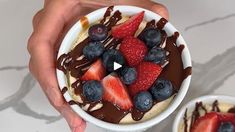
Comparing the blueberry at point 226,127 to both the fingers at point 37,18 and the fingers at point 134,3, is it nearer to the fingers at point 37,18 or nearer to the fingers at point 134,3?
the fingers at point 134,3

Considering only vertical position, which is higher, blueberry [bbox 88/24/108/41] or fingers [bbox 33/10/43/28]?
blueberry [bbox 88/24/108/41]

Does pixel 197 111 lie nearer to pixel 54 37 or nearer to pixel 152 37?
pixel 152 37

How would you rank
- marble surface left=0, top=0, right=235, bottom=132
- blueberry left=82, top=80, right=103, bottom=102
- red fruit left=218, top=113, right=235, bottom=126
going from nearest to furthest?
blueberry left=82, top=80, right=103, bottom=102 → red fruit left=218, top=113, right=235, bottom=126 → marble surface left=0, top=0, right=235, bottom=132

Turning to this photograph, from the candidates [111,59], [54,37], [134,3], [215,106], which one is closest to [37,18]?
[54,37]

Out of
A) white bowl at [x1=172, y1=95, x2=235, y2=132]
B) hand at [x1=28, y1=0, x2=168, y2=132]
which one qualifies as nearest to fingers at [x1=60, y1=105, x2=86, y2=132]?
hand at [x1=28, y1=0, x2=168, y2=132]

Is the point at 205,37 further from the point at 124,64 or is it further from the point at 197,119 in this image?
the point at 124,64

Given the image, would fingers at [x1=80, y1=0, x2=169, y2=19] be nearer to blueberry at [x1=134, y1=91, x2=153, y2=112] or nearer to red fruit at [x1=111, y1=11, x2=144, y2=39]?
red fruit at [x1=111, y1=11, x2=144, y2=39]

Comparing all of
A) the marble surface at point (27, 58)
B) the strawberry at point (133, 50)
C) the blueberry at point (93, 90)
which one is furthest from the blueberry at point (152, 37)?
the marble surface at point (27, 58)
